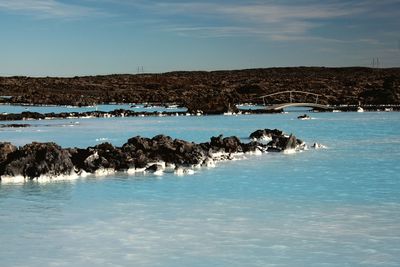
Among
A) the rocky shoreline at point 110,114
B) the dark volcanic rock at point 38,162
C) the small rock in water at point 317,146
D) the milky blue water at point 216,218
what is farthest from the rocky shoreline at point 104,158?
the rocky shoreline at point 110,114

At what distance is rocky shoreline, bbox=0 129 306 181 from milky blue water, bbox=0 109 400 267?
2.40 feet

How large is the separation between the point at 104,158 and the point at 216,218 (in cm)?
687

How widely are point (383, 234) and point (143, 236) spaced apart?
356 cm

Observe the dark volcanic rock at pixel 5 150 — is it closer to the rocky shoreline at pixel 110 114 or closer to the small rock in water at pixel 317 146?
the small rock in water at pixel 317 146

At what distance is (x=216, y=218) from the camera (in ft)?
34.7

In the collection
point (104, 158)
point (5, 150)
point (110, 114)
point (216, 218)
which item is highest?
point (110, 114)

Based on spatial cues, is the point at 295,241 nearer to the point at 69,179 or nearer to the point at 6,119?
the point at 69,179

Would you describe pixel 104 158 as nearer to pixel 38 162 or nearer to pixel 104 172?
pixel 104 172

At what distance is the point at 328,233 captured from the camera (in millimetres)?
9406

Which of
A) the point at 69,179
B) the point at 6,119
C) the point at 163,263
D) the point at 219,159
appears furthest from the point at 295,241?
the point at 6,119

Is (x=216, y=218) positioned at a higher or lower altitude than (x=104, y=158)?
lower

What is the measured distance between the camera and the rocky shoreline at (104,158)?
1541 centimetres

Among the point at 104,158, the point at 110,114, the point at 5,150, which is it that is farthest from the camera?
the point at 110,114

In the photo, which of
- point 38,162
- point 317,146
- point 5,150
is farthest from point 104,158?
point 317,146
